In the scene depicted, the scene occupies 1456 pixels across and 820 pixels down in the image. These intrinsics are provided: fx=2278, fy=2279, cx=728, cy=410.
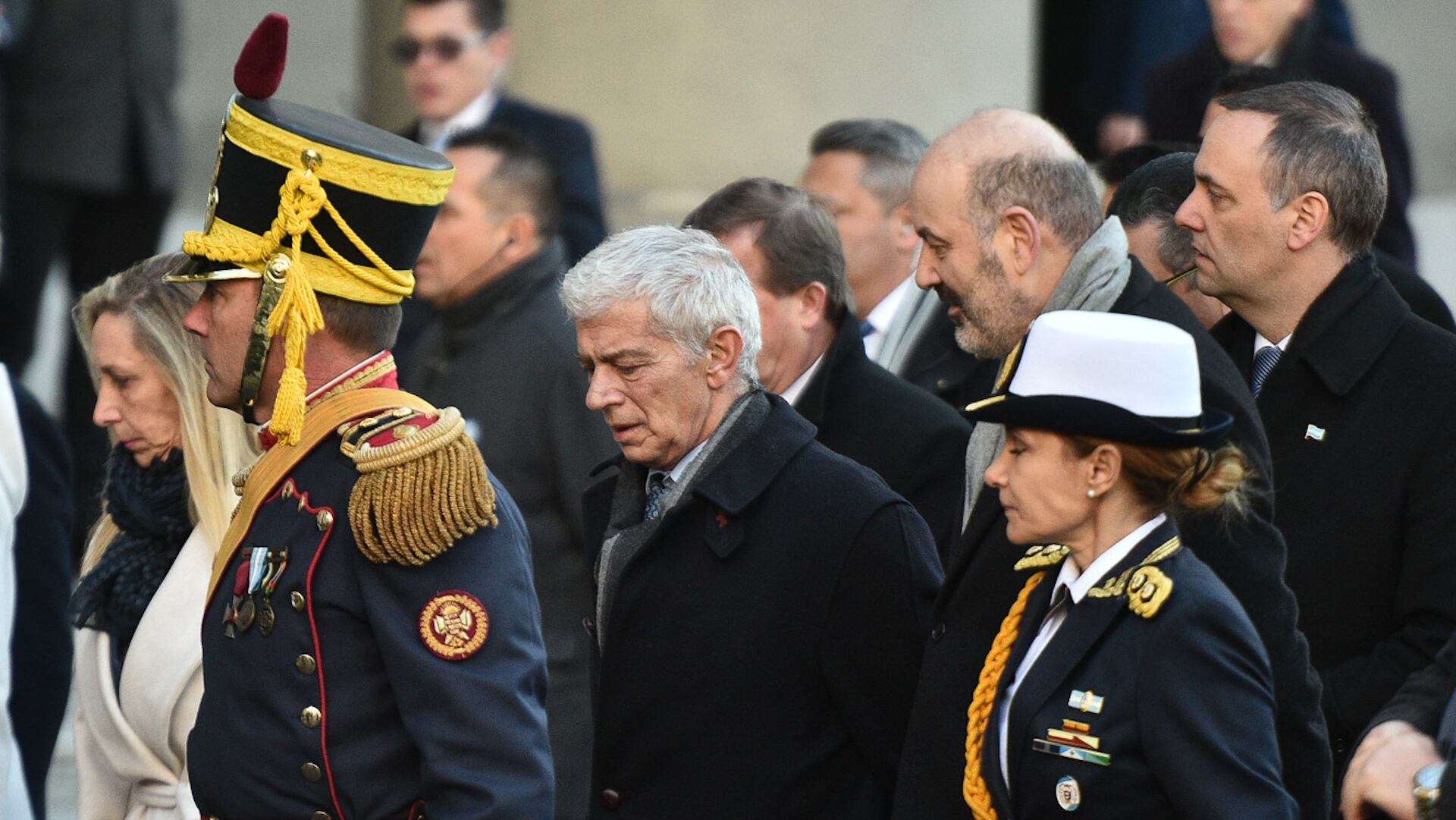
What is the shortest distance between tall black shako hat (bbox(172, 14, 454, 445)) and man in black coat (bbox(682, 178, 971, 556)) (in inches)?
55.9

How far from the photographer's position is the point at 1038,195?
409cm

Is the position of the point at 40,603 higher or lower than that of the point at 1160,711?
lower

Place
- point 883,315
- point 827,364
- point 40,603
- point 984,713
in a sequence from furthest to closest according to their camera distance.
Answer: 1. point 883,315
2. point 40,603
3. point 827,364
4. point 984,713

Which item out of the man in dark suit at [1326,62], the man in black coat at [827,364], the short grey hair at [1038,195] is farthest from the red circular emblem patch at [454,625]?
the man in dark suit at [1326,62]

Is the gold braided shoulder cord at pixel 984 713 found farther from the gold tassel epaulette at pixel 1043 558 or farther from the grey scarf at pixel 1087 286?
the grey scarf at pixel 1087 286

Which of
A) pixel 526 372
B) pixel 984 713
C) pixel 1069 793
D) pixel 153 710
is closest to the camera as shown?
pixel 1069 793

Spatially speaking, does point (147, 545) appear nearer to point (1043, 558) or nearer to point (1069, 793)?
point (1043, 558)

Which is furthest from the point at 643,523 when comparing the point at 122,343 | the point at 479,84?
the point at 479,84

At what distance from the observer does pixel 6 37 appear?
759cm

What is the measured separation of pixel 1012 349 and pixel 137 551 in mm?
1681

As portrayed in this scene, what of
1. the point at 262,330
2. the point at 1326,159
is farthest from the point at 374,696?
the point at 1326,159

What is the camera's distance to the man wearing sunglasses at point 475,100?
7484 millimetres

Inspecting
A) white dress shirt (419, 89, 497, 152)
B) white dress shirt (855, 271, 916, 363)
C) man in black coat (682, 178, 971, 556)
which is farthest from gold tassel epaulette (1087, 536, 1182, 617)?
white dress shirt (419, 89, 497, 152)

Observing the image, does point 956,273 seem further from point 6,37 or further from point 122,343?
point 6,37
